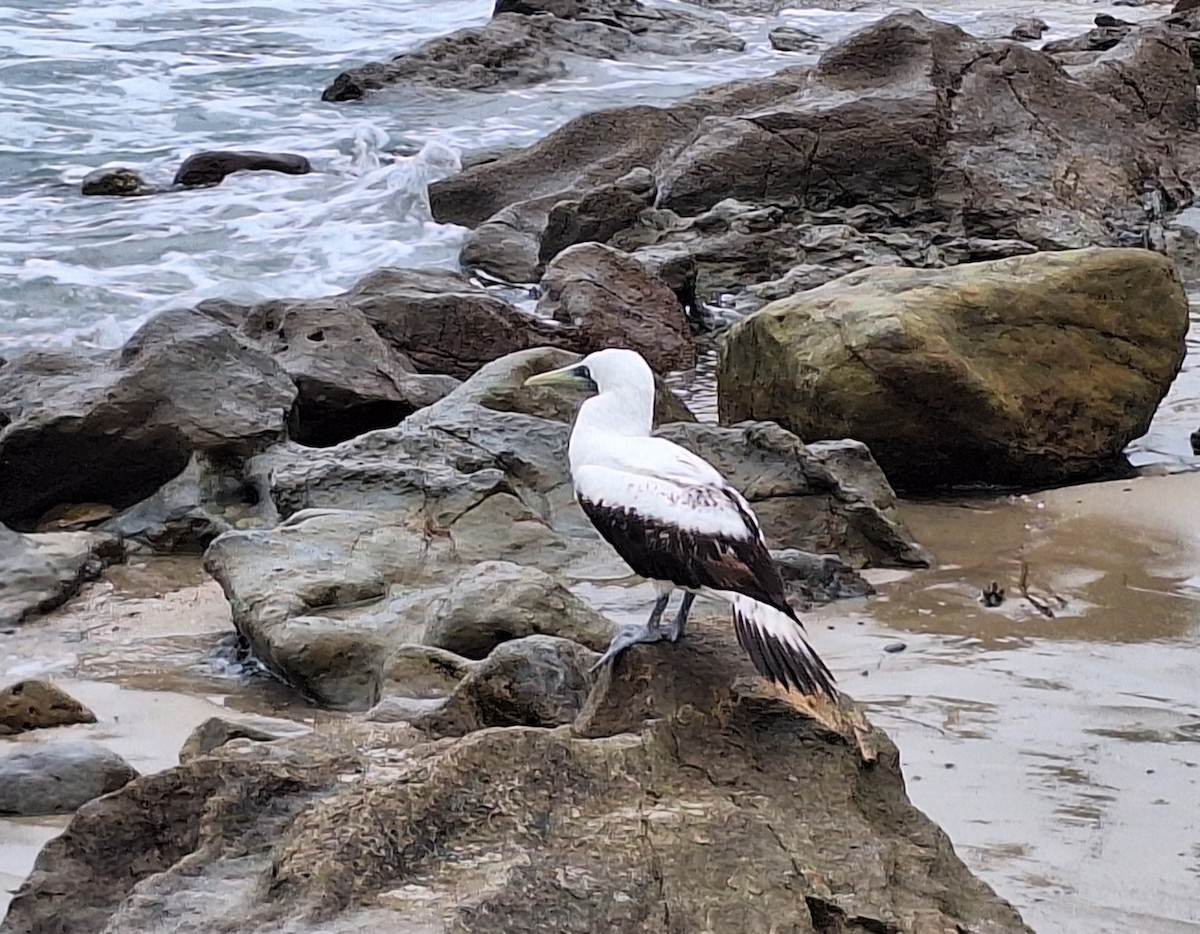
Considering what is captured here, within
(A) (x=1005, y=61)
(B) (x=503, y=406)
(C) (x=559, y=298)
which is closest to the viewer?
(B) (x=503, y=406)

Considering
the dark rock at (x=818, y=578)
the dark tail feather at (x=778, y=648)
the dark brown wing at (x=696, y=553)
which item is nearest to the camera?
the dark tail feather at (x=778, y=648)

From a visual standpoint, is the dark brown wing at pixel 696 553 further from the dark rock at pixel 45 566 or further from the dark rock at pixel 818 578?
the dark rock at pixel 45 566

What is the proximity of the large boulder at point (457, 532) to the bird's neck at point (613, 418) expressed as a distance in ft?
2.32

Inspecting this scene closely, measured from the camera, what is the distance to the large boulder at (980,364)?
6605mm

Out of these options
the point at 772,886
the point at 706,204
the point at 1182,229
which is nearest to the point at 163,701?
the point at 772,886

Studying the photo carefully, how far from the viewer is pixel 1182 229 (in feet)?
36.9

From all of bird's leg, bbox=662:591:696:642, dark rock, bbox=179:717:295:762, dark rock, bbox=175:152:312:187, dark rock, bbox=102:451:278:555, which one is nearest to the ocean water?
dark rock, bbox=175:152:312:187

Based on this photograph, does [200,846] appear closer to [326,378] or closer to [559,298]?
[326,378]

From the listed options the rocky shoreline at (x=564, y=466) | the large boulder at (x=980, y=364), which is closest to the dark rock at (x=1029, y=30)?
the rocky shoreline at (x=564, y=466)

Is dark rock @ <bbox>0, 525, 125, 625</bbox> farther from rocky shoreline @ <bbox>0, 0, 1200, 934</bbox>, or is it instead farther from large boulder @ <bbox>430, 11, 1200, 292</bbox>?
large boulder @ <bbox>430, 11, 1200, 292</bbox>

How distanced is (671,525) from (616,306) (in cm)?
581

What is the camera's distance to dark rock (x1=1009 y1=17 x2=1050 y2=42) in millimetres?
19250

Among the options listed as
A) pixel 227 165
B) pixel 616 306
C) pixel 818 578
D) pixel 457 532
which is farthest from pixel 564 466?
pixel 227 165

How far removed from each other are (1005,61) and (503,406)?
701cm
